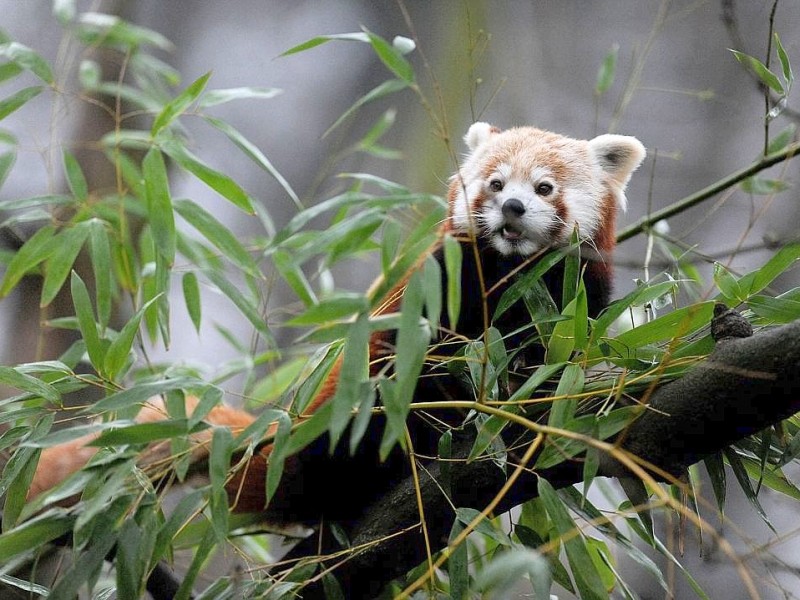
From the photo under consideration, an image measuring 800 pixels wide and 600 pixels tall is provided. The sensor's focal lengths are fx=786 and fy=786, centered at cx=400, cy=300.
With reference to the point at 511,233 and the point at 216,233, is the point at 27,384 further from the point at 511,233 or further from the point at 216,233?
the point at 511,233

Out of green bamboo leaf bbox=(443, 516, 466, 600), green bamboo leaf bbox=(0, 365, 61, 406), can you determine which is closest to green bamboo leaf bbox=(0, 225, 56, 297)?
green bamboo leaf bbox=(0, 365, 61, 406)

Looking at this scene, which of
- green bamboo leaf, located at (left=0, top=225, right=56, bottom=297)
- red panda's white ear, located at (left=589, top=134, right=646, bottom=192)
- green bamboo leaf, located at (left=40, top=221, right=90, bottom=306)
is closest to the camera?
green bamboo leaf, located at (left=40, top=221, right=90, bottom=306)

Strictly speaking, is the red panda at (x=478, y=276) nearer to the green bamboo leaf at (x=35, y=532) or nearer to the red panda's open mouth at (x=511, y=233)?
the red panda's open mouth at (x=511, y=233)

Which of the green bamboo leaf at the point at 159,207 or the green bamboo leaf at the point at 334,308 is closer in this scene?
the green bamboo leaf at the point at 334,308

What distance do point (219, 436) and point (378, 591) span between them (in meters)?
0.68

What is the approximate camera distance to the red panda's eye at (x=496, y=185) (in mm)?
2468

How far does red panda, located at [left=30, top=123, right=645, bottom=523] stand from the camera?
2.30 m

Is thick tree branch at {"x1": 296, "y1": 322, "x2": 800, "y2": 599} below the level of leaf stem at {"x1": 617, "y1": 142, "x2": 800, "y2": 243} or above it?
below

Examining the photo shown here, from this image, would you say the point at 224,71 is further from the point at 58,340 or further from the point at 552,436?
the point at 552,436

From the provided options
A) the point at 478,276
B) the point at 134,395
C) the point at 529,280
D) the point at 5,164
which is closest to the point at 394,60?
the point at 529,280

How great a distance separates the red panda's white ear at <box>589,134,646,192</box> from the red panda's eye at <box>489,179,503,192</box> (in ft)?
1.41

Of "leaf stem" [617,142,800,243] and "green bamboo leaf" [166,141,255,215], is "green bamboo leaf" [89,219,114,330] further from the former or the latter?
"leaf stem" [617,142,800,243]

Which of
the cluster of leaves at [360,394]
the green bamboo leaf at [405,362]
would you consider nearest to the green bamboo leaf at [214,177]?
the cluster of leaves at [360,394]

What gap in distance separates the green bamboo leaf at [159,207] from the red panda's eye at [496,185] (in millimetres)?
1000
